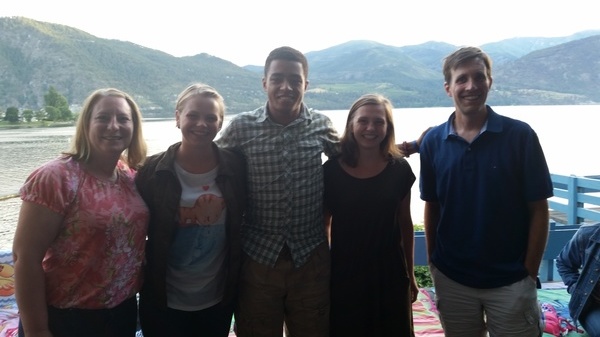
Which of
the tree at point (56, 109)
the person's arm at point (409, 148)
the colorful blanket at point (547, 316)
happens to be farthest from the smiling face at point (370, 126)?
the tree at point (56, 109)

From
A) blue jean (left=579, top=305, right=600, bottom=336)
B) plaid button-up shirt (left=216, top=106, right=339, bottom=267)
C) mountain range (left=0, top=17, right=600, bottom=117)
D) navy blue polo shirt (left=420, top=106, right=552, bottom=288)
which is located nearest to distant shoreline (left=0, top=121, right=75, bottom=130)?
mountain range (left=0, top=17, right=600, bottom=117)

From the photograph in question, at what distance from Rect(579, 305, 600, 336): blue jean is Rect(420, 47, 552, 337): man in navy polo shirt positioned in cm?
87

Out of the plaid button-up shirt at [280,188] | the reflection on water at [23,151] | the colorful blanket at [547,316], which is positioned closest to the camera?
the plaid button-up shirt at [280,188]

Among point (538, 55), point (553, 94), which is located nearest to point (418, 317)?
point (553, 94)

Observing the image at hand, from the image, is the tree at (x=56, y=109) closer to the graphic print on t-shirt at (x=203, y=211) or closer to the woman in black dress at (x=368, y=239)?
the graphic print on t-shirt at (x=203, y=211)

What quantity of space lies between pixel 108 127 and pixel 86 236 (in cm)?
53

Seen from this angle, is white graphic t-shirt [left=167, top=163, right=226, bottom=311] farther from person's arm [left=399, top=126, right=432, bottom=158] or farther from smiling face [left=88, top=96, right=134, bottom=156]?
person's arm [left=399, top=126, right=432, bottom=158]

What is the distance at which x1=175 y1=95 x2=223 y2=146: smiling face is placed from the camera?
2.39 meters

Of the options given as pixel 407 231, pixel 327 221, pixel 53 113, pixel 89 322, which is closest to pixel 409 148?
pixel 407 231

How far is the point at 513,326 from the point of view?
7.59ft

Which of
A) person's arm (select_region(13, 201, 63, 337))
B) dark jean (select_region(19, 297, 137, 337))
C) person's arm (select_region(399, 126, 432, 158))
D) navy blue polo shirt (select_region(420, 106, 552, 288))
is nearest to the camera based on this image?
person's arm (select_region(13, 201, 63, 337))

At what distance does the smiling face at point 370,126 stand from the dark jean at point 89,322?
158cm

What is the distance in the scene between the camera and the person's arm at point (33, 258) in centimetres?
191

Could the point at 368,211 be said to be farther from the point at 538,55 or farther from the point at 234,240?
the point at 538,55
